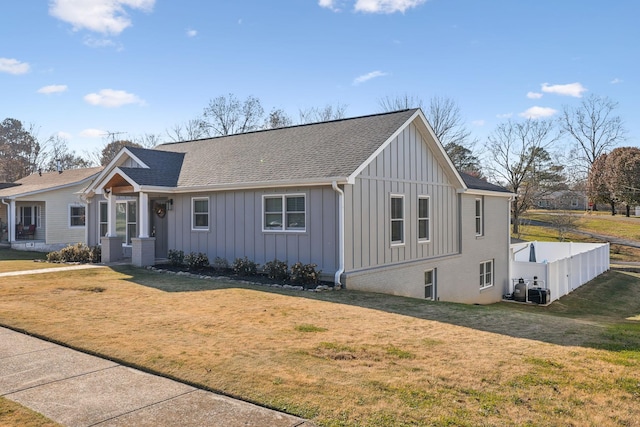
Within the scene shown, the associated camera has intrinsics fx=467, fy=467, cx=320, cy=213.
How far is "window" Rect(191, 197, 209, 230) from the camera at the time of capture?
49.7ft

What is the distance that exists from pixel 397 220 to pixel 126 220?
1052cm

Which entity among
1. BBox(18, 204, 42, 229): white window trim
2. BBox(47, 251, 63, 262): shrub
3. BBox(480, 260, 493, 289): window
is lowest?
BBox(480, 260, 493, 289): window

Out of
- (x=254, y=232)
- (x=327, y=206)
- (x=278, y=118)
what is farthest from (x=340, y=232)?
(x=278, y=118)

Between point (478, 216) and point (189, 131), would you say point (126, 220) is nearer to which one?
point (478, 216)

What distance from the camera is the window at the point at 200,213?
49.7ft

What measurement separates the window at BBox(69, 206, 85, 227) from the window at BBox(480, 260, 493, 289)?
68.3 feet

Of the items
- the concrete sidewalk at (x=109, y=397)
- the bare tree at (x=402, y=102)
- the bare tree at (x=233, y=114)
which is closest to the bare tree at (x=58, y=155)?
the bare tree at (x=233, y=114)

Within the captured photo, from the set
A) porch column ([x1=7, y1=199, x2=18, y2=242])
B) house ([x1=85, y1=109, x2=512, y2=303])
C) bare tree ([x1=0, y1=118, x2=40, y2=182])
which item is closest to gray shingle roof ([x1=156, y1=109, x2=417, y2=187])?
Result: house ([x1=85, y1=109, x2=512, y2=303])

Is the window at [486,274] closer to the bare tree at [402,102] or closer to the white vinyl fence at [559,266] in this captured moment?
the white vinyl fence at [559,266]

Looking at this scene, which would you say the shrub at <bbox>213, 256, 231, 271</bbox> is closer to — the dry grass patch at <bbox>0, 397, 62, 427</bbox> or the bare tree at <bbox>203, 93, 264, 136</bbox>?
the dry grass patch at <bbox>0, 397, 62, 427</bbox>

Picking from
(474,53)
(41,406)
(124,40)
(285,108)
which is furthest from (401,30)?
(285,108)

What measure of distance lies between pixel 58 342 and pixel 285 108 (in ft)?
131

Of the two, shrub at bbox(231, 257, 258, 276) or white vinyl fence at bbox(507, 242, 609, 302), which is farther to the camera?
white vinyl fence at bbox(507, 242, 609, 302)

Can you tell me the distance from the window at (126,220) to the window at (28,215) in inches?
491
